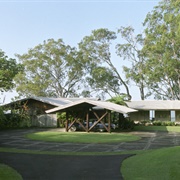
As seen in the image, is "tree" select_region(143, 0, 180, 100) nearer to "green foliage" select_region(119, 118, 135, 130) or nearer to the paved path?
"green foliage" select_region(119, 118, 135, 130)

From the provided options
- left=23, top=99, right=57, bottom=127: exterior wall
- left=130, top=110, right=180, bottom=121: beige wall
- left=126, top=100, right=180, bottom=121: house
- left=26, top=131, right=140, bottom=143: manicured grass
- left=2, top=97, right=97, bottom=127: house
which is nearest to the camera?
left=26, top=131, right=140, bottom=143: manicured grass

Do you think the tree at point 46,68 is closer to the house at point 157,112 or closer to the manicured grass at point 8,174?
the house at point 157,112

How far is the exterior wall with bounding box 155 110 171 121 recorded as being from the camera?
36466 millimetres

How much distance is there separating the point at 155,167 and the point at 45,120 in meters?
25.4

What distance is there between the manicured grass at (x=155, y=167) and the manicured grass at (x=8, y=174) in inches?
→ 124

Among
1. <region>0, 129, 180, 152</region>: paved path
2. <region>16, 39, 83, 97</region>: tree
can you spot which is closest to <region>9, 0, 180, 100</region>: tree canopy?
<region>16, 39, 83, 97</region>: tree

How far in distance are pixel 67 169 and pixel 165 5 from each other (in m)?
34.7

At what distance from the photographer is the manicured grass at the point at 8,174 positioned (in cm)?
762

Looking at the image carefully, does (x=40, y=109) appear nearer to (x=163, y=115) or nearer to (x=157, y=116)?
(x=157, y=116)

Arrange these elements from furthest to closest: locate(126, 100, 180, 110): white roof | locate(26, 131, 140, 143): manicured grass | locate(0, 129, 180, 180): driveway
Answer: locate(126, 100, 180, 110): white roof
locate(26, 131, 140, 143): manicured grass
locate(0, 129, 180, 180): driveway

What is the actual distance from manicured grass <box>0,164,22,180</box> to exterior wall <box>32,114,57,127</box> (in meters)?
23.3

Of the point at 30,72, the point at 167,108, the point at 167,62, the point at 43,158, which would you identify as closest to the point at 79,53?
the point at 30,72

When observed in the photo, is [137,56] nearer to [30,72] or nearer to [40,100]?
[30,72]

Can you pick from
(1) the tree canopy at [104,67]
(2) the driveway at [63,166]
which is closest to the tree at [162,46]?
(1) the tree canopy at [104,67]
